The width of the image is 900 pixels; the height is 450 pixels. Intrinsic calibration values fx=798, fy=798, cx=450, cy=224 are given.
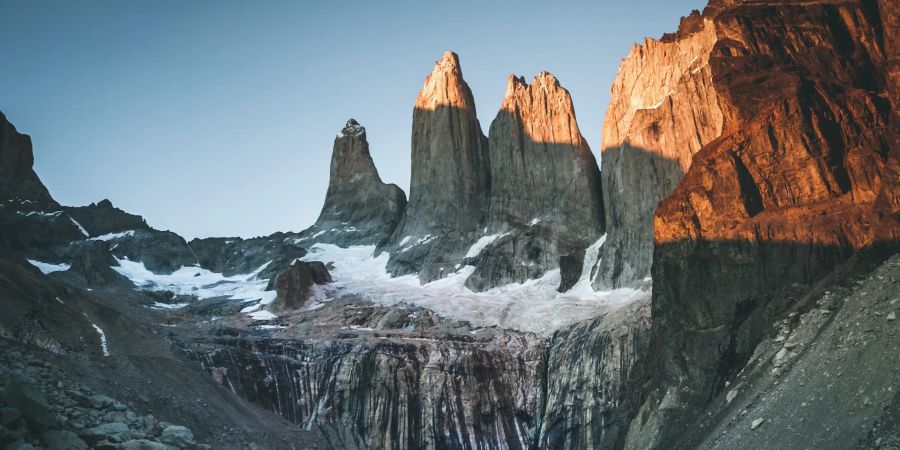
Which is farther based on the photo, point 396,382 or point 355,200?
point 355,200

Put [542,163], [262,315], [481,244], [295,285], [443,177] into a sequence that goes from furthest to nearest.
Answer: [443,177] < [542,163] < [481,244] < [295,285] < [262,315]

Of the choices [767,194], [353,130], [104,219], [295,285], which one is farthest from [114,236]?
[767,194]

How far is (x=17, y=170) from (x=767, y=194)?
9023cm

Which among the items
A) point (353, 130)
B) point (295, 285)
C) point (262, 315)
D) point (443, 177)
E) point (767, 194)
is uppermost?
point (353, 130)

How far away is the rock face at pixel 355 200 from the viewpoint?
100m

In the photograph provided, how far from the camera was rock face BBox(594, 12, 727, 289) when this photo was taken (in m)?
60.6

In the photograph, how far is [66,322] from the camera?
42.8m

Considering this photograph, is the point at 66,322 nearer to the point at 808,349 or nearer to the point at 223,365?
the point at 223,365

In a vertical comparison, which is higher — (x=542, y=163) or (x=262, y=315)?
(x=542, y=163)

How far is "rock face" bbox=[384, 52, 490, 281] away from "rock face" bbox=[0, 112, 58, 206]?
45.7 meters

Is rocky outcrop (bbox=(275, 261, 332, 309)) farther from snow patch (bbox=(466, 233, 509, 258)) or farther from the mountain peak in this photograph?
the mountain peak

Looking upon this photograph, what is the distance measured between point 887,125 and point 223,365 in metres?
42.6

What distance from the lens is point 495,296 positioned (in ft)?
234

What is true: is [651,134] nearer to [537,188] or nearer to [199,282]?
[537,188]
